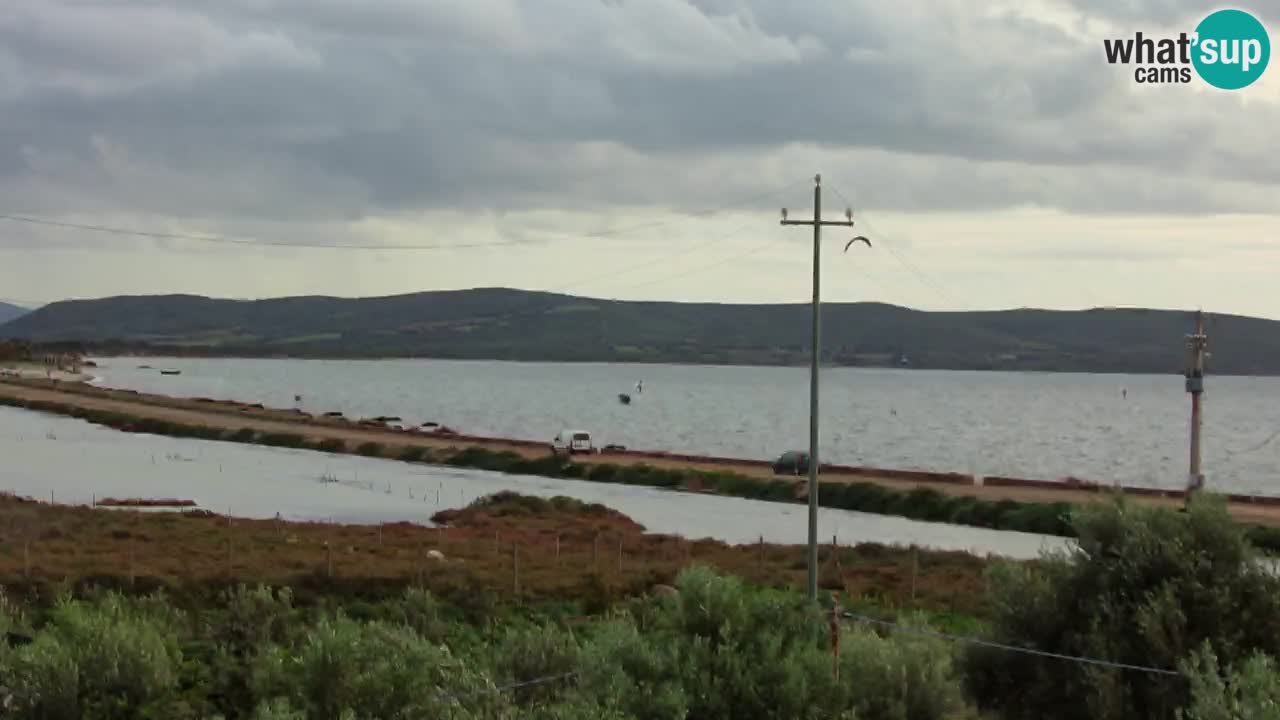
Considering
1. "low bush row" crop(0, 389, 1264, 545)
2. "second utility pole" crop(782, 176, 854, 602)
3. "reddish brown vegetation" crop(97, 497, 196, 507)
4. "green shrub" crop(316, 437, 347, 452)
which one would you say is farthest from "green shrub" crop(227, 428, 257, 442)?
"second utility pole" crop(782, 176, 854, 602)

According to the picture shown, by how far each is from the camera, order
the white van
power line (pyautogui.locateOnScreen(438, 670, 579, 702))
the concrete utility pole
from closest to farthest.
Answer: power line (pyautogui.locateOnScreen(438, 670, 579, 702))
the concrete utility pole
the white van

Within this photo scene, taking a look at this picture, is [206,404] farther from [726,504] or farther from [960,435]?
[726,504]

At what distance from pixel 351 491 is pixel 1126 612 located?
6375 cm

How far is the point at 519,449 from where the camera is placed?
115 metres

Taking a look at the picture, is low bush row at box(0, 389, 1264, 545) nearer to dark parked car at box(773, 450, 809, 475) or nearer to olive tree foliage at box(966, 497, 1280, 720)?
dark parked car at box(773, 450, 809, 475)

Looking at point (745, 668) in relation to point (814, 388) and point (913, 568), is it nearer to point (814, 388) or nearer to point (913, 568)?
point (814, 388)

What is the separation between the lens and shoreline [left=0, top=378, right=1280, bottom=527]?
79.3 m

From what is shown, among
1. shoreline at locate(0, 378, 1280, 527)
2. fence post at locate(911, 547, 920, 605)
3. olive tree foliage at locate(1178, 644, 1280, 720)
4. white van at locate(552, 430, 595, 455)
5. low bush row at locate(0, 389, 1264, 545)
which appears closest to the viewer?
olive tree foliage at locate(1178, 644, 1280, 720)

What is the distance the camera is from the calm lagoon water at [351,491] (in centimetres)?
6694

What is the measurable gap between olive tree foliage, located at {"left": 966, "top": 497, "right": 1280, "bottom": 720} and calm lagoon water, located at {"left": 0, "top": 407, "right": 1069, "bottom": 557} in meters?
35.0

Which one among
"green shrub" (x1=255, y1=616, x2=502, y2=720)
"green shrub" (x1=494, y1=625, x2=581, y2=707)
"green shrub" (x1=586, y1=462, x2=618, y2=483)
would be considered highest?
"green shrub" (x1=255, y1=616, x2=502, y2=720)

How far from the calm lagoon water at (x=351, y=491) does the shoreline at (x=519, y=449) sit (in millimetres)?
6144

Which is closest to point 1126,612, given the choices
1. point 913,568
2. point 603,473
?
point 913,568

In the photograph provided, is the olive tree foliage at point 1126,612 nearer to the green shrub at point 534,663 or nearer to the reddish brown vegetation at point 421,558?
the green shrub at point 534,663
